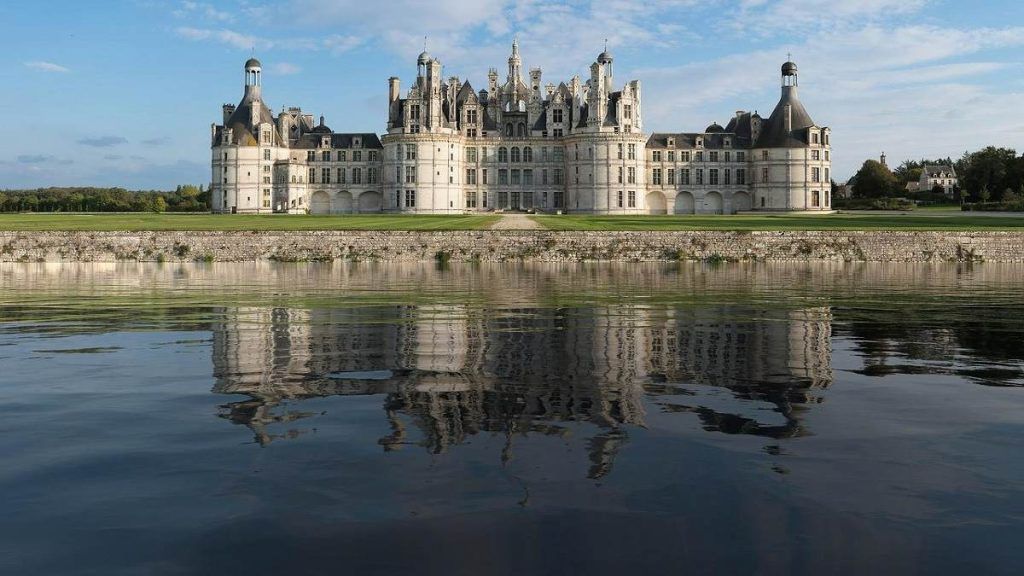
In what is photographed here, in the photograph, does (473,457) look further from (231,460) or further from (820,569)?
(820,569)

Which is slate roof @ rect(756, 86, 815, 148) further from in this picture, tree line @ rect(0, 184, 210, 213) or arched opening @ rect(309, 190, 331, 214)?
tree line @ rect(0, 184, 210, 213)

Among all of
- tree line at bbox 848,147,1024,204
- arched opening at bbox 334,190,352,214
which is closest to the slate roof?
tree line at bbox 848,147,1024,204

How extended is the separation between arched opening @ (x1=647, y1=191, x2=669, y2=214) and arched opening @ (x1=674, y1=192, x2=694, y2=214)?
4.86 ft

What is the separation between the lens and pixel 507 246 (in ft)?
155

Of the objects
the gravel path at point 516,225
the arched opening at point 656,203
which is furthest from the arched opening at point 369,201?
the gravel path at point 516,225

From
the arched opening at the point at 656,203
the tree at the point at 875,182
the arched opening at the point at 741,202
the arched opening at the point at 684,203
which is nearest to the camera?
the arched opening at the point at 741,202

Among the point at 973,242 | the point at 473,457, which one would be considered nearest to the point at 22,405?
the point at 473,457

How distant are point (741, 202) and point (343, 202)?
43.7m

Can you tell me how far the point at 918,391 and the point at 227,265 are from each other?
3588cm

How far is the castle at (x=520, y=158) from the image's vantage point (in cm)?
9525

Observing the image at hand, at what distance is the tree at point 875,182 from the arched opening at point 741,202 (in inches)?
1102

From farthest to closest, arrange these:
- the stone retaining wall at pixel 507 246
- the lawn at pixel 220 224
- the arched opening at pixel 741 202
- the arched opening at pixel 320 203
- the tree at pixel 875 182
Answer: the tree at pixel 875 182, the arched opening at pixel 320 203, the arched opening at pixel 741 202, the lawn at pixel 220 224, the stone retaining wall at pixel 507 246

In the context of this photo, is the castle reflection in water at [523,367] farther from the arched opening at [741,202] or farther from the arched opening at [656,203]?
the arched opening at [741,202]

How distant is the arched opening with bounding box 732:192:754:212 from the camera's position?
10088 centimetres
